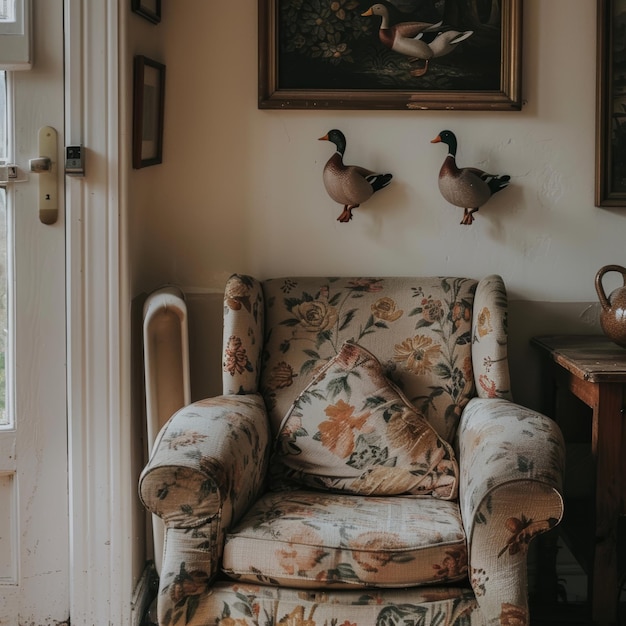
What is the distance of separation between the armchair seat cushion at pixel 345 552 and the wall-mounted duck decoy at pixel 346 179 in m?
0.93

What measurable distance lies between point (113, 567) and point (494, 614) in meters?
1.04

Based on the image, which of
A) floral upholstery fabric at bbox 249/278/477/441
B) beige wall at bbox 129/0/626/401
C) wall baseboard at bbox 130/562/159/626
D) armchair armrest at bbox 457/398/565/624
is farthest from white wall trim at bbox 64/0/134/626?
armchair armrest at bbox 457/398/565/624

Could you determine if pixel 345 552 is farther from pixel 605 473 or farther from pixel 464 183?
pixel 464 183

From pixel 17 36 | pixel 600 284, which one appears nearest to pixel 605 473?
pixel 600 284

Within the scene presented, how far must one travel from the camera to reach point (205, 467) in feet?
5.63

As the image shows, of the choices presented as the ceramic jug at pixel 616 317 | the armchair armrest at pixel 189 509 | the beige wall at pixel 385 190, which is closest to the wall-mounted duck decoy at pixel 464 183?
the beige wall at pixel 385 190

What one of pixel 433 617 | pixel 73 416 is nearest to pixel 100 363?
pixel 73 416

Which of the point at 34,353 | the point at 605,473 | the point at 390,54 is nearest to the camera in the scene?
the point at 605,473

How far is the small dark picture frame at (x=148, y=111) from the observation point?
7.27 ft

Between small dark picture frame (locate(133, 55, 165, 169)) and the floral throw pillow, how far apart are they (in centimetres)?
76

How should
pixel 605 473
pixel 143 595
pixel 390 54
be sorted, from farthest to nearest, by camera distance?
pixel 390 54, pixel 143 595, pixel 605 473

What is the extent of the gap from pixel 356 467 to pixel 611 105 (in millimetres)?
1224

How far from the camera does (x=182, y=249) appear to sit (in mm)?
2510

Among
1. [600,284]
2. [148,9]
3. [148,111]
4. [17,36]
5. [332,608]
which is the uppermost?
[148,9]
